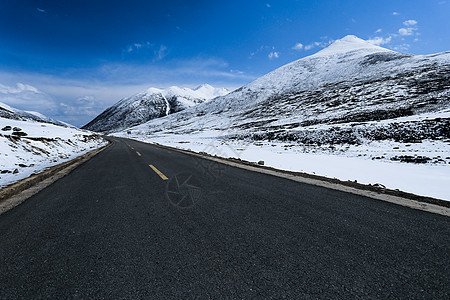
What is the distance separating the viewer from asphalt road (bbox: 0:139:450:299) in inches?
63.5

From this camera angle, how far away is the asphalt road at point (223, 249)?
1613 mm

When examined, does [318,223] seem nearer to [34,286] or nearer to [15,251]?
[34,286]

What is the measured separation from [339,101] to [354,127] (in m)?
42.0

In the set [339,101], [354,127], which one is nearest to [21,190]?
[354,127]

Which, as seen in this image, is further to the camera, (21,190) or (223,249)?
(21,190)

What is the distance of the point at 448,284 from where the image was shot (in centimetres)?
159

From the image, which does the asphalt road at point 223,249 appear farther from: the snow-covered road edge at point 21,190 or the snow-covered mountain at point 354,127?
the snow-covered mountain at point 354,127

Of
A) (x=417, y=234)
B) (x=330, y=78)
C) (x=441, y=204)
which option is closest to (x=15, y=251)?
(x=417, y=234)

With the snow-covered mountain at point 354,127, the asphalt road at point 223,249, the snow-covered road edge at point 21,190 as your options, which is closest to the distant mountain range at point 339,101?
the snow-covered mountain at point 354,127

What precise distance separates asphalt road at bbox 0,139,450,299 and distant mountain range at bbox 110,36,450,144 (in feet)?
63.7

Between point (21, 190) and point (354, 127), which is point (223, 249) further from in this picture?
point (354, 127)

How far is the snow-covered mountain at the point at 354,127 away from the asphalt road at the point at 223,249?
3.43m

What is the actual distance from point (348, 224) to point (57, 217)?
4.40 meters

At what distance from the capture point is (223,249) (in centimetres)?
216
